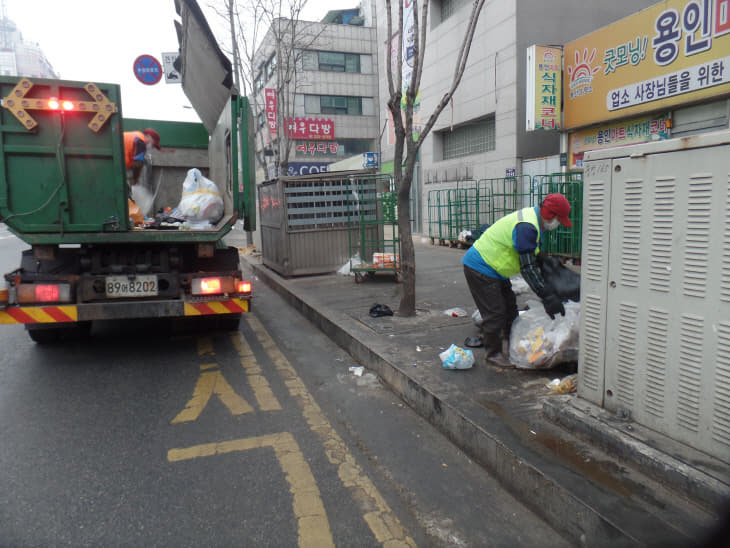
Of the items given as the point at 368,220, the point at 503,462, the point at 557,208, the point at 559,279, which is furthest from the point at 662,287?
the point at 368,220

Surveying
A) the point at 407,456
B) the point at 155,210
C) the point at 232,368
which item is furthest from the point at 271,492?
the point at 155,210

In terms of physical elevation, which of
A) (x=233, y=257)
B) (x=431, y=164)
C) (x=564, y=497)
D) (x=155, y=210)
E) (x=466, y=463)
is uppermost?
(x=431, y=164)

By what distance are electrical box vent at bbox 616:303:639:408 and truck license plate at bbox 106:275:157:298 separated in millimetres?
4026

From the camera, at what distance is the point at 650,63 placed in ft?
30.5

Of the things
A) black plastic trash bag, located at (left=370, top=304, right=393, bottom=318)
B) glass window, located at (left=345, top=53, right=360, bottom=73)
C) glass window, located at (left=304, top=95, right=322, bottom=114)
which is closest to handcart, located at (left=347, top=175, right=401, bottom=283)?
black plastic trash bag, located at (left=370, top=304, right=393, bottom=318)

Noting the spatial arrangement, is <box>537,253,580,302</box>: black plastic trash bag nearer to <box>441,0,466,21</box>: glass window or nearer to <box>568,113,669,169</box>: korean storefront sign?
<box>568,113,669,169</box>: korean storefront sign

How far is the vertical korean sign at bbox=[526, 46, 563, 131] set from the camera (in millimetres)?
11242

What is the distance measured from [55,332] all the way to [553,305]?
5266 millimetres

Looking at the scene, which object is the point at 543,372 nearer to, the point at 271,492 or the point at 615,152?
→ the point at 615,152

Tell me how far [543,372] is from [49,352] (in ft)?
16.6

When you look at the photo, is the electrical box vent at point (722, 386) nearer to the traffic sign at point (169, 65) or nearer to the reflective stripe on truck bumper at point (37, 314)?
the reflective stripe on truck bumper at point (37, 314)

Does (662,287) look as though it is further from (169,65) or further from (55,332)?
(169,65)

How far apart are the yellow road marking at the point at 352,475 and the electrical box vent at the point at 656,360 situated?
4.76ft

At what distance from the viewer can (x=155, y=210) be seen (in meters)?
7.00
